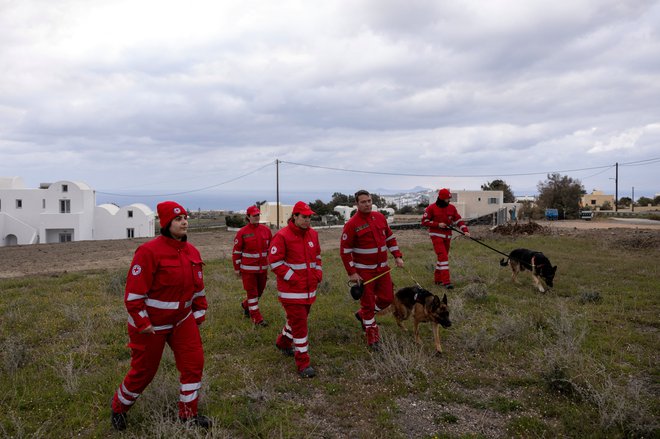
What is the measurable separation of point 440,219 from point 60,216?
148 feet

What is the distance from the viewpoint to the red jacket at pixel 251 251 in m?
6.98

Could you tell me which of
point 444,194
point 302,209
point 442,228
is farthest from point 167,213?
point 444,194

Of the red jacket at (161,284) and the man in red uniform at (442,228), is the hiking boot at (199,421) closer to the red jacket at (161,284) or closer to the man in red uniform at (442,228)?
the red jacket at (161,284)

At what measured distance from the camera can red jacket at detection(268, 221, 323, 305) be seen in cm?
505

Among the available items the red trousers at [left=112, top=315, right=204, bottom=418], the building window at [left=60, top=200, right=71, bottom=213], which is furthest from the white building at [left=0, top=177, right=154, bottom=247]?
the red trousers at [left=112, top=315, right=204, bottom=418]

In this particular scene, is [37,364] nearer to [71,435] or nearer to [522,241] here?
[71,435]

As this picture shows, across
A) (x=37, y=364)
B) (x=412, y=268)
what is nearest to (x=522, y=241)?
(x=412, y=268)

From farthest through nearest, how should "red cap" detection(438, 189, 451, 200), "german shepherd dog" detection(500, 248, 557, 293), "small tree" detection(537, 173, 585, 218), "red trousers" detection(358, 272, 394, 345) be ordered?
"small tree" detection(537, 173, 585, 218), "red cap" detection(438, 189, 451, 200), "german shepherd dog" detection(500, 248, 557, 293), "red trousers" detection(358, 272, 394, 345)

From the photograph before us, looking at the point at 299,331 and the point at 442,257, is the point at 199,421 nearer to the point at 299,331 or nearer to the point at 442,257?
the point at 299,331

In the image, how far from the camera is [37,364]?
552cm

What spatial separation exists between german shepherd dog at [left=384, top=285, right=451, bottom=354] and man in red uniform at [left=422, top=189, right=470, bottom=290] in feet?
10.6

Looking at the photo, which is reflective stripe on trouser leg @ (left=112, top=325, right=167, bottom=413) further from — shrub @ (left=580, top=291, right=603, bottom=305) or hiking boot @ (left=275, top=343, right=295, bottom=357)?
shrub @ (left=580, top=291, right=603, bottom=305)

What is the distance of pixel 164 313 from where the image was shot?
12.2 feet

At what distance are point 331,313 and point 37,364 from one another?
14.2 feet
